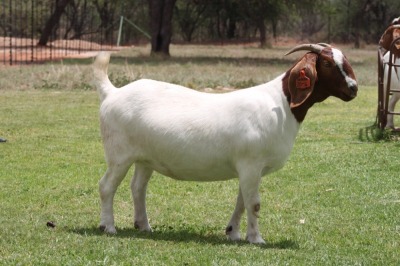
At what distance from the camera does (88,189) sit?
9531 mm

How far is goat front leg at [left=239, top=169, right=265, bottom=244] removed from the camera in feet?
23.0

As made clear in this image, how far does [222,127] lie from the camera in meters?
7.09

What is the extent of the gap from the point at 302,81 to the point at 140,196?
1.82m

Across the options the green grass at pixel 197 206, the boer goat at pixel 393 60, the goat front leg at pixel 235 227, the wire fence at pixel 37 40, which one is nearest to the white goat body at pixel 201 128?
the goat front leg at pixel 235 227

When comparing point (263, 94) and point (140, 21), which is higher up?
point (263, 94)

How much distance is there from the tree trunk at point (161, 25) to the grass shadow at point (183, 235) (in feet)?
93.0

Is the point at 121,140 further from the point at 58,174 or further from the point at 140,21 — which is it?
the point at 140,21

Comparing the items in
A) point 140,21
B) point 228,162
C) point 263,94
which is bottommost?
point 140,21

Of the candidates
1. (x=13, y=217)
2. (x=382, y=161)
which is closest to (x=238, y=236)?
(x=13, y=217)

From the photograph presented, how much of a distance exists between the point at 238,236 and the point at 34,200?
2.63m

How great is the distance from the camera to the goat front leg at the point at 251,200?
7.02 m

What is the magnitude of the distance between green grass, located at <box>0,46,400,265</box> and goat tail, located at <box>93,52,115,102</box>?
1.23 metres

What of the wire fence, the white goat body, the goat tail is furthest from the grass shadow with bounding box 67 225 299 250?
the wire fence

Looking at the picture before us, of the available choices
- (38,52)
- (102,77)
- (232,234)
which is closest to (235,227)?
(232,234)
